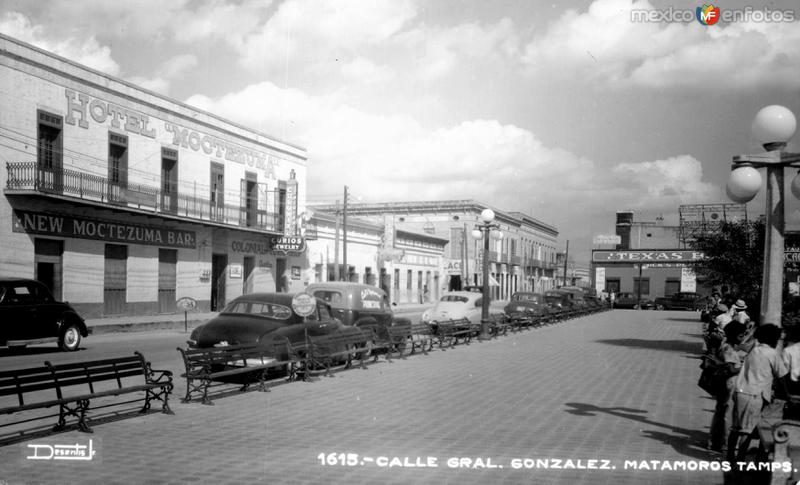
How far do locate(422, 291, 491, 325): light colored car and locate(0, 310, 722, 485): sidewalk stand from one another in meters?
9.58

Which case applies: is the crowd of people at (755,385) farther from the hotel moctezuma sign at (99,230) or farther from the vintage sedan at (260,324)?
the hotel moctezuma sign at (99,230)

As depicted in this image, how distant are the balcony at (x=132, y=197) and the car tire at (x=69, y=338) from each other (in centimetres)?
736

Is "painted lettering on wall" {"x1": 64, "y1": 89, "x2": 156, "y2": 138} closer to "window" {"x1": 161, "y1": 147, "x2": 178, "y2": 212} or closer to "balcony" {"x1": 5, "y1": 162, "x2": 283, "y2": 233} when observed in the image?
"window" {"x1": 161, "y1": 147, "x2": 178, "y2": 212}

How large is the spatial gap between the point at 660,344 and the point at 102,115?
67.8ft

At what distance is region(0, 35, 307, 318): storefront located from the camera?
21547 millimetres

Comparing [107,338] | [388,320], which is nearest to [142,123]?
[107,338]

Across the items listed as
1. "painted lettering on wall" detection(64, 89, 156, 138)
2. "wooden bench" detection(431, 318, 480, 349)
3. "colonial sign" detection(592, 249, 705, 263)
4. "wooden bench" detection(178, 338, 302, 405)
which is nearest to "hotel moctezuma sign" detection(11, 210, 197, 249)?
"painted lettering on wall" detection(64, 89, 156, 138)

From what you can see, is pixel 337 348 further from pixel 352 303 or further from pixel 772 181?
pixel 772 181

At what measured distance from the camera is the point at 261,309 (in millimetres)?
11977

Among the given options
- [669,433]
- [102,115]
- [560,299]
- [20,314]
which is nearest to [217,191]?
[102,115]

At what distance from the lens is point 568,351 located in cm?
1753

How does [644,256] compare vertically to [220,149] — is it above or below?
below

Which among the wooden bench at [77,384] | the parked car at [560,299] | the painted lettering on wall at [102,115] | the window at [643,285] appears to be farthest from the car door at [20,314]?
the window at [643,285]

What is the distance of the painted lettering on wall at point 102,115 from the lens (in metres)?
23.5
